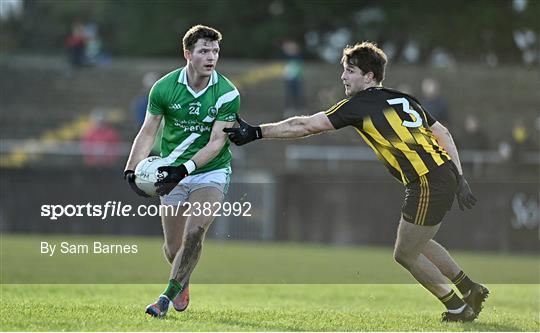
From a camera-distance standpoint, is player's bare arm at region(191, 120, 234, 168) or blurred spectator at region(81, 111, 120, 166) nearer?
player's bare arm at region(191, 120, 234, 168)

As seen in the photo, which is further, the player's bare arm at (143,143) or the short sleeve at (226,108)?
the player's bare arm at (143,143)

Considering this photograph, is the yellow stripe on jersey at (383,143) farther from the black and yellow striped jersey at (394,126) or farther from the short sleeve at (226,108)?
the short sleeve at (226,108)

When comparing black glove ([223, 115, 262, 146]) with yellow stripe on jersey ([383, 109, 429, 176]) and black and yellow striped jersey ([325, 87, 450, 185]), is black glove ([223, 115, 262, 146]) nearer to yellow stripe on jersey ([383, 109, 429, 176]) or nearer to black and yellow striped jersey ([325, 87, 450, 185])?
black and yellow striped jersey ([325, 87, 450, 185])

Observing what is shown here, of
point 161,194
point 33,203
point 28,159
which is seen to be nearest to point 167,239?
point 161,194

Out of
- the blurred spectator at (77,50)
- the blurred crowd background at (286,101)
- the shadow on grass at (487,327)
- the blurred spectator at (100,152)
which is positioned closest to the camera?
the shadow on grass at (487,327)

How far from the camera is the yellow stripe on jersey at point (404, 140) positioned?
28.9ft

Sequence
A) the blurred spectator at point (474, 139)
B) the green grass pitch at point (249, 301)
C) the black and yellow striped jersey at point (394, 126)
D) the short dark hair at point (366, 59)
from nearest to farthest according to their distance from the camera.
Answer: the green grass pitch at point (249, 301), the black and yellow striped jersey at point (394, 126), the short dark hair at point (366, 59), the blurred spectator at point (474, 139)

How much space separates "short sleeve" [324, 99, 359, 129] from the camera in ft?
28.7

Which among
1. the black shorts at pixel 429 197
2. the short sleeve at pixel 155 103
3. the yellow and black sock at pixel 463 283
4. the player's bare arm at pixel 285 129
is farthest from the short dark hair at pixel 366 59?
the yellow and black sock at pixel 463 283

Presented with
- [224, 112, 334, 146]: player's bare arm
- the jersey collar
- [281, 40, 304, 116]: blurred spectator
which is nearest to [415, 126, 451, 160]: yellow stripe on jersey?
[224, 112, 334, 146]: player's bare arm

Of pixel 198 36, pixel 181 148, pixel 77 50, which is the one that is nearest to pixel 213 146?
pixel 181 148

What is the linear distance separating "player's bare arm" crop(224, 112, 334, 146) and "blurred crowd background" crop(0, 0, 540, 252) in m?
11.7

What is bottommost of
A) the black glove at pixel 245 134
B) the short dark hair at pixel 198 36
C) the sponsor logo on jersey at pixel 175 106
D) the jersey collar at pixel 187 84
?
the black glove at pixel 245 134

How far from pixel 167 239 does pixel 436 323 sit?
88.9 inches
